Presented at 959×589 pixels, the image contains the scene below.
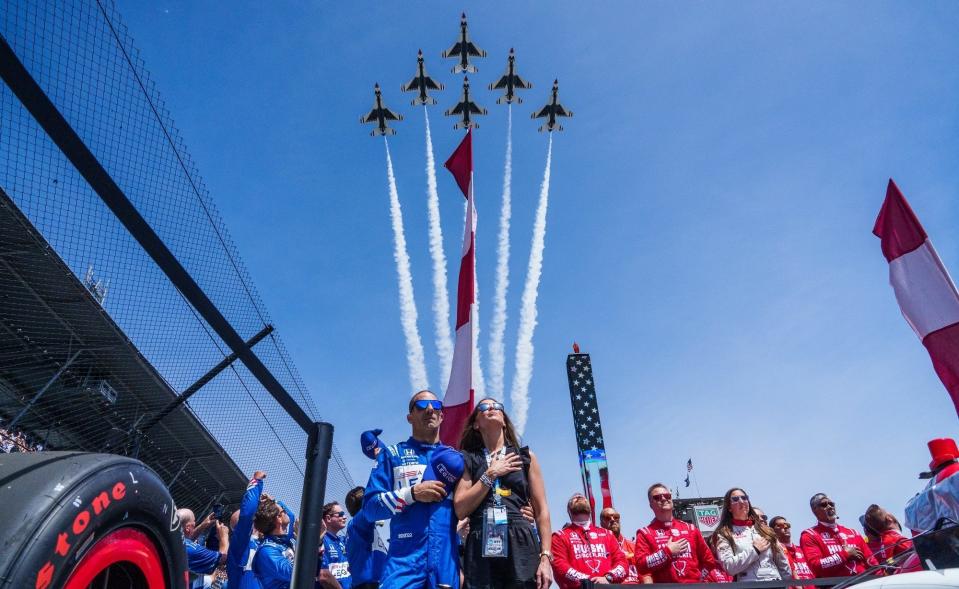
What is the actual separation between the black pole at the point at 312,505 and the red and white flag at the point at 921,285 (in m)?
7.61

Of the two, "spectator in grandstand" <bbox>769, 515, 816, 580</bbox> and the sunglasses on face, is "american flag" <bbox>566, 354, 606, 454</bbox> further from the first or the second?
the sunglasses on face

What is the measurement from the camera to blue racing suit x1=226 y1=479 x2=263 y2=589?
5742 millimetres

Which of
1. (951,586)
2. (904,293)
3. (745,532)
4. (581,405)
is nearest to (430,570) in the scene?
(951,586)

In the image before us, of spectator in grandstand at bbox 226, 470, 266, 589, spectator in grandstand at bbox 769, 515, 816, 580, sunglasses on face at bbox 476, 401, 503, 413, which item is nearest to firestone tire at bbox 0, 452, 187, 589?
sunglasses on face at bbox 476, 401, 503, 413

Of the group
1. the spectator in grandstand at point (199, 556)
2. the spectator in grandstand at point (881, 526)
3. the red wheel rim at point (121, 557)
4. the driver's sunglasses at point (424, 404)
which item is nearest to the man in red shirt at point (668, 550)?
the spectator in grandstand at point (881, 526)

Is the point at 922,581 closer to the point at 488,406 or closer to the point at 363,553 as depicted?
the point at 488,406

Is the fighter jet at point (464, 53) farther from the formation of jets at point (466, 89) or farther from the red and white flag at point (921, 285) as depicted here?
the red and white flag at point (921, 285)

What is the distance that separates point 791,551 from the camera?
26.1ft

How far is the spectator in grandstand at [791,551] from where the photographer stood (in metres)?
7.50

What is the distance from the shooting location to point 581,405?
63.5 feet

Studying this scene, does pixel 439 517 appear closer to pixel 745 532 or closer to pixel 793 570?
pixel 745 532

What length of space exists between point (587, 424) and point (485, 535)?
15905mm

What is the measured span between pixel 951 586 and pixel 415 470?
2918mm

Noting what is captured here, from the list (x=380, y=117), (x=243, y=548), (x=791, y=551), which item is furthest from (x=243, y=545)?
(x=380, y=117)
